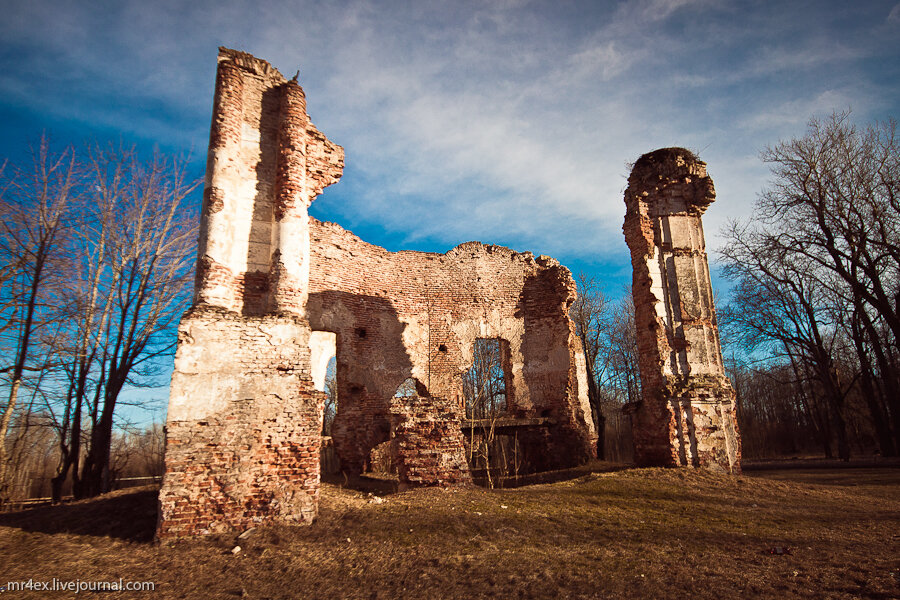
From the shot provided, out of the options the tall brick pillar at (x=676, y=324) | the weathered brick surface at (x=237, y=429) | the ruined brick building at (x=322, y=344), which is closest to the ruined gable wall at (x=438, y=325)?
the ruined brick building at (x=322, y=344)

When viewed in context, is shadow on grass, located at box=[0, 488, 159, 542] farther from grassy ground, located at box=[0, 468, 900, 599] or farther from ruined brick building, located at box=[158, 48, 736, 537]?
ruined brick building, located at box=[158, 48, 736, 537]

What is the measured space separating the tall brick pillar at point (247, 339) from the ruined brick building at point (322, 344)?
2 centimetres

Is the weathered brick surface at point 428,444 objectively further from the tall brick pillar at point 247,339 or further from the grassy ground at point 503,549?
the tall brick pillar at point 247,339

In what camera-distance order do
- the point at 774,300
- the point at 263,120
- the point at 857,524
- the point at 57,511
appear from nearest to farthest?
the point at 857,524, the point at 57,511, the point at 263,120, the point at 774,300

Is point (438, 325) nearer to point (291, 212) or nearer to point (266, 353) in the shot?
point (291, 212)

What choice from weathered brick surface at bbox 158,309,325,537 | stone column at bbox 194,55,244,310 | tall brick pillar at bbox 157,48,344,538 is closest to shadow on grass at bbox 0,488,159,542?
weathered brick surface at bbox 158,309,325,537

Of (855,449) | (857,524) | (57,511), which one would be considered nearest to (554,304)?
(857,524)

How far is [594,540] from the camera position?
5215 mm

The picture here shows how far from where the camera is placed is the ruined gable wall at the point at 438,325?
507 inches

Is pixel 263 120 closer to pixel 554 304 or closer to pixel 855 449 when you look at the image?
pixel 554 304

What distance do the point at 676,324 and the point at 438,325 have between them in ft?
22.2

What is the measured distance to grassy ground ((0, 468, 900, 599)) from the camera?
4.00 metres

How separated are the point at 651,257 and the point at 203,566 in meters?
9.23

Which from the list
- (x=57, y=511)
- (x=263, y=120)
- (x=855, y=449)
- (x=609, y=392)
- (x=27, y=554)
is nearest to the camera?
(x=27, y=554)
